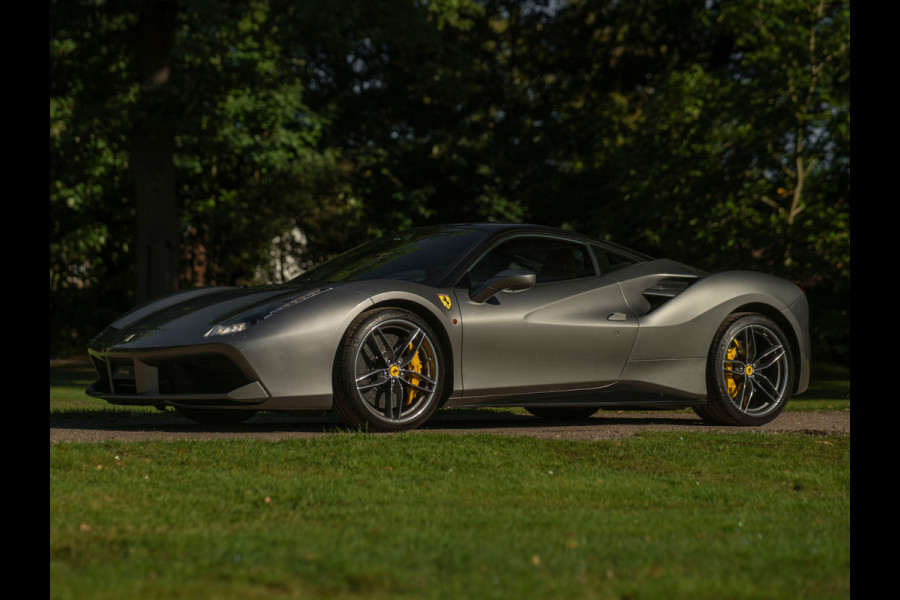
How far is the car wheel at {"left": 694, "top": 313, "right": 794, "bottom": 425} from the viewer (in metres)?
8.61

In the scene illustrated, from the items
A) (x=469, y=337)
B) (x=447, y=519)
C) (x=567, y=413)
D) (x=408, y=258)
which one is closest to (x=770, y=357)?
(x=567, y=413)

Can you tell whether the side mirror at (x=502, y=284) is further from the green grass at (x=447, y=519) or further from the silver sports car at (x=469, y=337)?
the green grass at (x=447, y=519)

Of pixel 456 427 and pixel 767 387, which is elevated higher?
pixel 767 387

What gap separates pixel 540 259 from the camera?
27.5 feet

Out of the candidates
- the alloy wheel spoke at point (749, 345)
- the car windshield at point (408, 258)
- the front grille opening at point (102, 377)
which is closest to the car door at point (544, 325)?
the car windshield at point (408, 258)

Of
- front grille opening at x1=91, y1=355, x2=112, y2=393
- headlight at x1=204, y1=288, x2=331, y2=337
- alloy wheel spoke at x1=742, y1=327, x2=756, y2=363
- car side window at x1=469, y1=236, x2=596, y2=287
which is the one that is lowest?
front grille opening at x1=91, y1=355, x2=112, y2=393

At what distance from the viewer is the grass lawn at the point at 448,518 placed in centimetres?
357

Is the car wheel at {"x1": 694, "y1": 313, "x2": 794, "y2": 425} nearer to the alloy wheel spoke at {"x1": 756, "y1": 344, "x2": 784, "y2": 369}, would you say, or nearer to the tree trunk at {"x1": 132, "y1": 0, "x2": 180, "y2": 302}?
the alloy wheel spoke at {"x1": 756, "y1": 344, "x2": 784, "y2": 369}

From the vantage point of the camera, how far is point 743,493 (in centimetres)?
553

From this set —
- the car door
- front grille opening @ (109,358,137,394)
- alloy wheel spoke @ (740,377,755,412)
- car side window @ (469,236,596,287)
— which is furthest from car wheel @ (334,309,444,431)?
alloy wheel spoke @ (740,377,755,412)

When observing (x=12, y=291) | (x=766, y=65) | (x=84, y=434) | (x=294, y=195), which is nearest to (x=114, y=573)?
(x=84, y=434)

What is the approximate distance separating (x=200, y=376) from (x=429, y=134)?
2111 cm

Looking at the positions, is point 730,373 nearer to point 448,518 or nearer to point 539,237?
point 539,237

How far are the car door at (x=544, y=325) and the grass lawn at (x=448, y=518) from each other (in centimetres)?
69
